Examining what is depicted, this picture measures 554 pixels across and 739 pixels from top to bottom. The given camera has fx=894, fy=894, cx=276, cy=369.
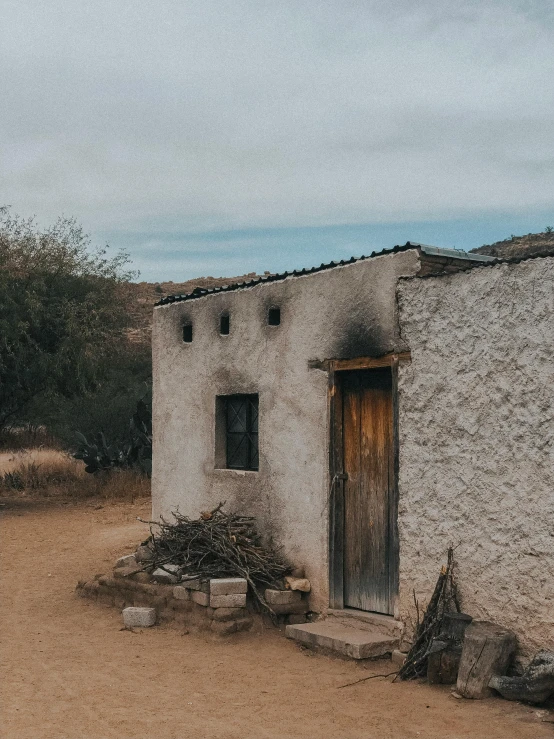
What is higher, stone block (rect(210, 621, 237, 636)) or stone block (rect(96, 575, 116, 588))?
stone block (rect(96, 575, 116, 588))

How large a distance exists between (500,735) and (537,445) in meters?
1.97

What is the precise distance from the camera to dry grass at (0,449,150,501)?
17.2 m

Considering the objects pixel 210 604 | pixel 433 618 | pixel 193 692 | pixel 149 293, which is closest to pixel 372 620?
pixel 433 618

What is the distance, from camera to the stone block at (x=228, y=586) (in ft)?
26.8

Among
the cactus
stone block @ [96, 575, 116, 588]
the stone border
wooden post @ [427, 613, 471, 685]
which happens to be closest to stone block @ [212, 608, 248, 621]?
the stone border

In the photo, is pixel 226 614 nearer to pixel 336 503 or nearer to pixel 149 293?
pixel 336 503

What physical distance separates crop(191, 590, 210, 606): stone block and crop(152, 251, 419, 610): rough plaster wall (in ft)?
3.02

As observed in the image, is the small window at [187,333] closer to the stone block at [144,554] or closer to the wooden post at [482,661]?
the stone block at [144,554]

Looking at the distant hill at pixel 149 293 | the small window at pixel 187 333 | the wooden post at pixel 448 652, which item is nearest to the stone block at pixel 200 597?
the wooden post at pixel 448 652

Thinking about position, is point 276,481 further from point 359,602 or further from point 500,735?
point 500,735

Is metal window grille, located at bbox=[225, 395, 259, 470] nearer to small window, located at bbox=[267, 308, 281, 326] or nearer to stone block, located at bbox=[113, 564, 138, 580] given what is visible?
small window, located at bbox=[267, 308, 281, 326]

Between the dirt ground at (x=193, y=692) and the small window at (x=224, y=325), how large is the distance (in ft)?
10.3

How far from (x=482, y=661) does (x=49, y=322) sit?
1268 centimetres

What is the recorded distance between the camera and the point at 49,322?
1712 centimetres
